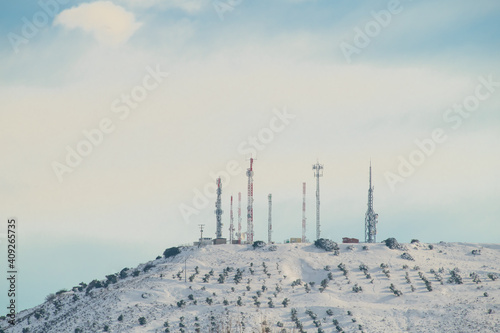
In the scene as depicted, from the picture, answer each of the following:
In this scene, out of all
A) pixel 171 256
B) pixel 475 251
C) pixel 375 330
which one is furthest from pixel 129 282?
pixel 475 251

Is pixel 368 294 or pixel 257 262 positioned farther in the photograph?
pixel 257 262

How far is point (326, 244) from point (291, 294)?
2528 cm

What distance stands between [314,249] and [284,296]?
85.3ft

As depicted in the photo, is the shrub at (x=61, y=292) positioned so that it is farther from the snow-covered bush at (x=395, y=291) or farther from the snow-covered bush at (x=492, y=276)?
the snow-covered bush at (x=492, y=276)

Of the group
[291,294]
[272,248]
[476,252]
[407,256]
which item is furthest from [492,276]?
[272,248]

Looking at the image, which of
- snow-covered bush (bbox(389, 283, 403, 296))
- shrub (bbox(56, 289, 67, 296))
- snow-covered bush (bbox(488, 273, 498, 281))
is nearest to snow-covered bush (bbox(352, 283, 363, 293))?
snow-covered bush (bbox(389, 283, 403, 296))

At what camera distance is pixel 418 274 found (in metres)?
127

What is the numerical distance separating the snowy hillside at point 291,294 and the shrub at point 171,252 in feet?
4.68

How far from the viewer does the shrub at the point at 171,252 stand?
456ft

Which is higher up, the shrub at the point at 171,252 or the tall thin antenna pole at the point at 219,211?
the tall thin antenna pole at the point at 219,211

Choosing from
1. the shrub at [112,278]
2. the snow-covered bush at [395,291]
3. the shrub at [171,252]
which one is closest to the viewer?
the snow-covered bush at [395,291]

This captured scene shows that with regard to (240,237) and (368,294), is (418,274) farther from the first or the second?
(240,237)

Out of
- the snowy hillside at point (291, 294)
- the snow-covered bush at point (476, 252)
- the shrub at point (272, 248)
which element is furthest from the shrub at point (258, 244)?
the snow-covered bush at point (476, 252)

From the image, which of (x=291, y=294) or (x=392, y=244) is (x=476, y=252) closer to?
(x=392, y=244)
